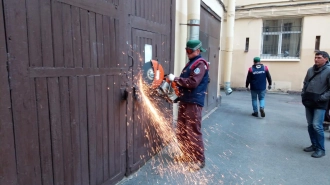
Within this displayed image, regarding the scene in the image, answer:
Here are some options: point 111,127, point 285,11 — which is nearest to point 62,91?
point 111,127

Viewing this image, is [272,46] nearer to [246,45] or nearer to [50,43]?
[246,45]

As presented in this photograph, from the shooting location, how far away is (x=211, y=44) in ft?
22.6

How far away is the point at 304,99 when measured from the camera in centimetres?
425

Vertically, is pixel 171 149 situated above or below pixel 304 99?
below

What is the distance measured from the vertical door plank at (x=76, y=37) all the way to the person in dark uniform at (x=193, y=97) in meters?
1.45

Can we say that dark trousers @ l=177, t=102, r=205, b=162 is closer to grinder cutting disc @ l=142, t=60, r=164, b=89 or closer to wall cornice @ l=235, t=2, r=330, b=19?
grinder cutting disc @ l=142, t=60, r=164, b=89

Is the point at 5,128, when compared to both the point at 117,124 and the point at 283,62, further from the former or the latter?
the point at 283,62

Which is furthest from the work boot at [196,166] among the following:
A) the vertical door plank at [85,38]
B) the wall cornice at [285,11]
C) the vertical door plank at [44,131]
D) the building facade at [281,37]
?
the wall cornice at [285,11]

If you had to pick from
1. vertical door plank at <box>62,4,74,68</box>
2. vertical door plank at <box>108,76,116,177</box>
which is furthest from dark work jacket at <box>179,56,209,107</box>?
vertical door plank at <box>62,4,74,68</box>

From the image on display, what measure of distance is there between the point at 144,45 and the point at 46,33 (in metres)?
1.60

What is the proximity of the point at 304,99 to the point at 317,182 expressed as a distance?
151 centimetres

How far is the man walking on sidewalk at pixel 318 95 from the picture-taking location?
13.1 feet

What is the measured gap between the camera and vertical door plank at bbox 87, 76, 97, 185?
2.51 meters

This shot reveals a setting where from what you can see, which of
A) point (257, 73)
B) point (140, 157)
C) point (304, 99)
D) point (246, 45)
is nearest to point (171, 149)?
point (140, 157)
